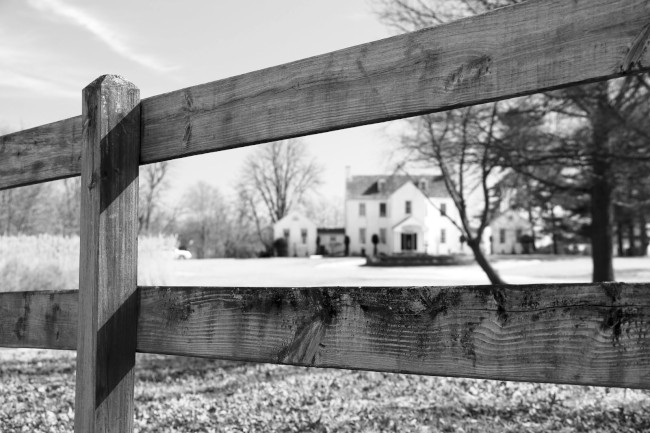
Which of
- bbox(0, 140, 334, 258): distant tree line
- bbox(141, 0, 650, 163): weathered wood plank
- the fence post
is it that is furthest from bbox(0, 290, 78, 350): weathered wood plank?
bbox(0, 140, 334, 258): distant tree line

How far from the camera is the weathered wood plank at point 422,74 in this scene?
1.62m

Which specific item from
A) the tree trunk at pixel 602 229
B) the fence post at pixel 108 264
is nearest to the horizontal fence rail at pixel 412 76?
the fence post at pixel 108 264

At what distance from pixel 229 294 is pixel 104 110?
2.84 ft

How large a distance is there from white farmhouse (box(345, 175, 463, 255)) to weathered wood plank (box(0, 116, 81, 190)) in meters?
49.1

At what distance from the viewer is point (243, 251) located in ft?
176

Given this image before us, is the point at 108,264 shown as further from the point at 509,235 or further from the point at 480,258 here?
the point at 509,235

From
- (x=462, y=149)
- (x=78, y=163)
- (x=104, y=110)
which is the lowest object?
(x=78, y=163)

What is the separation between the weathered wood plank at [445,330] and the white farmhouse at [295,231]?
5474 cm

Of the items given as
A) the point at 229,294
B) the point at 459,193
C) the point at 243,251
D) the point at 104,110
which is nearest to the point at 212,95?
the point at 104,110

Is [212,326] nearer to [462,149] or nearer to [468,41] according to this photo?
[468,41]

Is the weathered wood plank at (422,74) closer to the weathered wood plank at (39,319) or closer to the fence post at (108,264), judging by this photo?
the fence post at (108,264)

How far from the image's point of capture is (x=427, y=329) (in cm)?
183

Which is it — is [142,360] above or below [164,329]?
below

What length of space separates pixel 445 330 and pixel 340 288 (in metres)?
0.35
